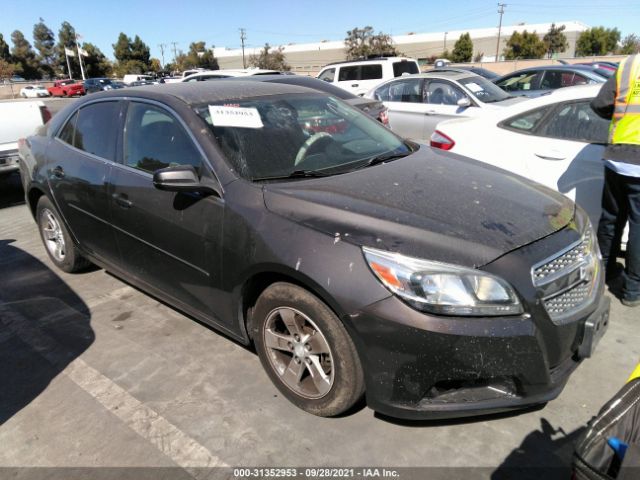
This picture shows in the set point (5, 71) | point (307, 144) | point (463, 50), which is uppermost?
point (463, 50)

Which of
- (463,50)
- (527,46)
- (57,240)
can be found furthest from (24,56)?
(57,240)

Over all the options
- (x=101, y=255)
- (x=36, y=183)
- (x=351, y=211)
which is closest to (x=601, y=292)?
(x=351, y=211)

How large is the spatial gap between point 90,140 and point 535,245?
3.27 meters

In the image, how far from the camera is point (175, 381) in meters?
2.93

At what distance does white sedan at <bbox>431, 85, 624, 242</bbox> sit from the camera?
3.98 metres

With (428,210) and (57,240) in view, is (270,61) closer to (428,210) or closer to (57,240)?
(57,240)

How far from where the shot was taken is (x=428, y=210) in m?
2.40

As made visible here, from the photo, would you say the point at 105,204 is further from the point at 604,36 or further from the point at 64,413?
the point at 604,36

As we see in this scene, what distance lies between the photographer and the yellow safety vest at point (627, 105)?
3301mm

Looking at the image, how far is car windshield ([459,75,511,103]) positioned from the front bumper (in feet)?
24.0

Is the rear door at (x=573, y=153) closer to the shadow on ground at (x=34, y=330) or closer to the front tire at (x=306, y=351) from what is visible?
the front tire at (x=306, y=351)

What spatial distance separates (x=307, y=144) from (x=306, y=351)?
1326 millimetres

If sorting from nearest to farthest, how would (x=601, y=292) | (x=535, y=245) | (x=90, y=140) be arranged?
(x=535, y=245) → (x=601, y=292) → (x=90, y=140)

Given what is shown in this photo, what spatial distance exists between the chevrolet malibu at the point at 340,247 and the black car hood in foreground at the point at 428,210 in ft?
0.03
